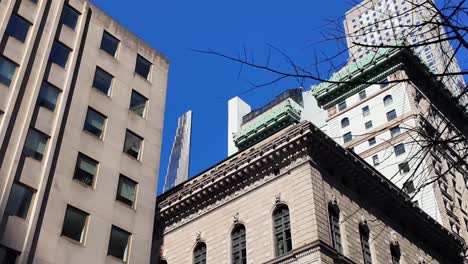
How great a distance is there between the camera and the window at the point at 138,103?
3216 cm

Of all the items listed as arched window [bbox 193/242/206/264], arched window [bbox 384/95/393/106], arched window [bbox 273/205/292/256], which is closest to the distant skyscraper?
arched window [bbox 384/95/393/106]

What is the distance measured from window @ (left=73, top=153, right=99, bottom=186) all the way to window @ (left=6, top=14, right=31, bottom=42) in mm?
6880

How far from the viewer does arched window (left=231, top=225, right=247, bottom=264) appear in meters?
32.4

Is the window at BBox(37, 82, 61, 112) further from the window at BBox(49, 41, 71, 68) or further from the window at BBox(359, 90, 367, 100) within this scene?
the window at BBox(359, 90, 367, 100)

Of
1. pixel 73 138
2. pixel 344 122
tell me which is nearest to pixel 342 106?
pixel 344 122

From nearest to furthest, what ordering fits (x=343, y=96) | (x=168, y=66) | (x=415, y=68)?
(x=168, y=66) < (x=415, y=68) < (x=343, y=96)

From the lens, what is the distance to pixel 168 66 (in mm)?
37031

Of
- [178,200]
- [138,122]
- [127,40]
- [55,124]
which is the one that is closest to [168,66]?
[127,40]

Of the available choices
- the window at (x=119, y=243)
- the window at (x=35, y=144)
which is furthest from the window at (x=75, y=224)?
the window at (x=35, y=144)

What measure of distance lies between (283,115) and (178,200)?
46340mm

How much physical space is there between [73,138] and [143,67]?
29.8 feet

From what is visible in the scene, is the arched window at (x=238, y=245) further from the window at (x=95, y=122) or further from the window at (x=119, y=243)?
the window at (x=95, y=122)

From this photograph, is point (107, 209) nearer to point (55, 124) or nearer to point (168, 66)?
point (55, 124)

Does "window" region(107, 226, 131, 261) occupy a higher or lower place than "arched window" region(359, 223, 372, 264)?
lower
